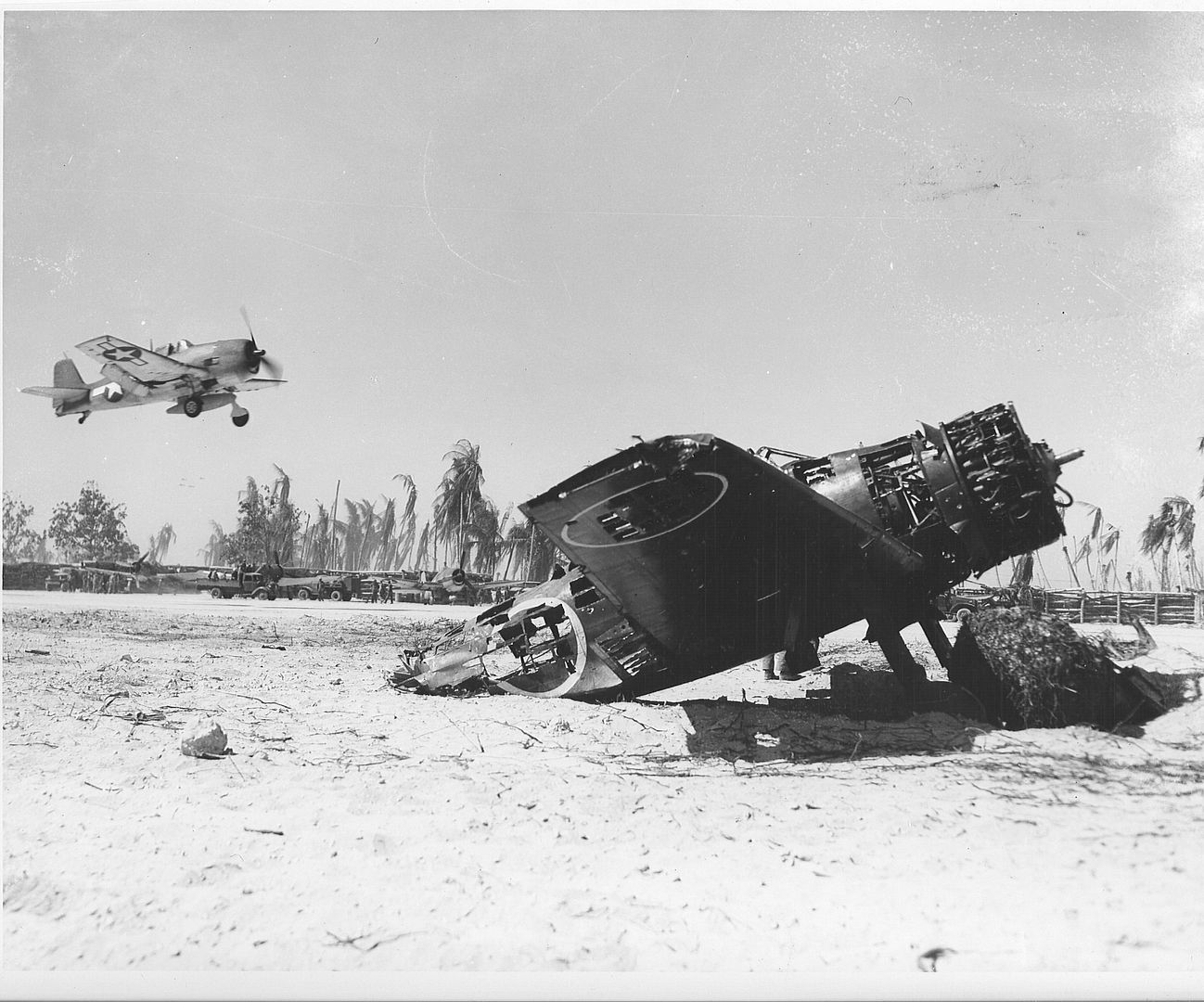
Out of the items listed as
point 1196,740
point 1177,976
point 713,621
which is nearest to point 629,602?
point 713,621

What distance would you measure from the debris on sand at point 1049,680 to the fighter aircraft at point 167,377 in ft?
25.1

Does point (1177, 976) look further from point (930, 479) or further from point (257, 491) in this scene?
point (257, 491)

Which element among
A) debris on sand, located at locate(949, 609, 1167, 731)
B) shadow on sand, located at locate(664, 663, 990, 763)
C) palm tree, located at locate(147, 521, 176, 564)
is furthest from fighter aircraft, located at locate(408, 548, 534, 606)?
debris on sand, located at locate(949, 609, 1167, 731)

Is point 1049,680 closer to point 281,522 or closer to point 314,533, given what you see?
point 281,522

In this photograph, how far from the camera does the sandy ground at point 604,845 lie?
11.1 ft

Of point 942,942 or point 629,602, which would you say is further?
point 629,602

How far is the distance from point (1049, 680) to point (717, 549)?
308 cm

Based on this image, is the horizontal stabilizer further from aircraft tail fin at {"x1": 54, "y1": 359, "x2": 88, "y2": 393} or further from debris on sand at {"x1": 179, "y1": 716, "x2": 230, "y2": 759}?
debris on sand at {"x1": 179, "y1": 716, "x2": 230, "y2": 759}

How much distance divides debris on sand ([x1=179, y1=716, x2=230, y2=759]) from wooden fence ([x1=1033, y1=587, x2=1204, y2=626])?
2668 centimetres

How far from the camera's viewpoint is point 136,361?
7.61 metres

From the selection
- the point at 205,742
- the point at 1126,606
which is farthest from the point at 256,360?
the point at 1126,606

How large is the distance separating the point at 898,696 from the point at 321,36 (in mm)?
8027

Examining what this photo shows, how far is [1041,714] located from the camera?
19.5 ft

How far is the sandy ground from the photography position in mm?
3395
